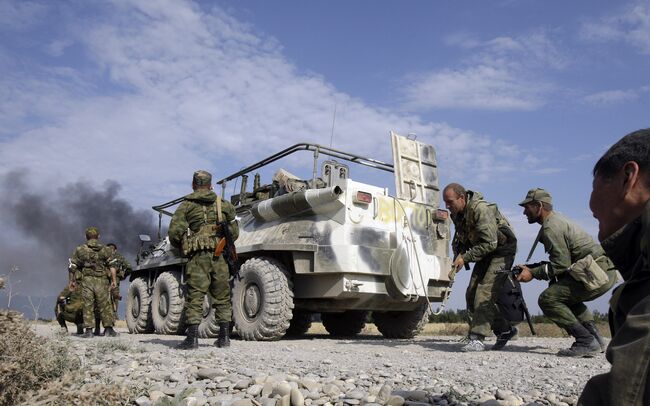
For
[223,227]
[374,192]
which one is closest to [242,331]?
[223,227]

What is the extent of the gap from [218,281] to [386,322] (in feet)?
12.4

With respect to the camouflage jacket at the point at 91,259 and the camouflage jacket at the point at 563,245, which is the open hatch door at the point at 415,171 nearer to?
the camouflage jacket at the point at 563,245

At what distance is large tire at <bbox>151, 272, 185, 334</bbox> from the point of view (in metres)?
9.96

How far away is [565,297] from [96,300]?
22.0 feet

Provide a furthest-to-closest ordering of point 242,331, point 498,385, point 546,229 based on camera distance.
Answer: point 242,331, point 546,229, point 498,385

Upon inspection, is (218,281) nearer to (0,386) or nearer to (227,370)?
(227,370)

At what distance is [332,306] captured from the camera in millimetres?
8398

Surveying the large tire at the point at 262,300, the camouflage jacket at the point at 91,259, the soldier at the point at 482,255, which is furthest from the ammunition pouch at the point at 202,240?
the camouflage jacket at the point at 91,259

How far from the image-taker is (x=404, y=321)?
9383 millimetres

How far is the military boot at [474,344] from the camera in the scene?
6359 mm

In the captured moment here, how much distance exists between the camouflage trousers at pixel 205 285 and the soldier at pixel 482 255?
2.47 m

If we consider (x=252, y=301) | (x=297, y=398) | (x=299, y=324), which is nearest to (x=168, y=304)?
(x=299, y=324)

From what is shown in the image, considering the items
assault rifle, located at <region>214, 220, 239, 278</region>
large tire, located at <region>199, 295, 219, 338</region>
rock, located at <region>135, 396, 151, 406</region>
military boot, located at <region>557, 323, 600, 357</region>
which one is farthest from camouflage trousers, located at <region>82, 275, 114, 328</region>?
military boot, located at <region>557, 323, 600, 357</region>

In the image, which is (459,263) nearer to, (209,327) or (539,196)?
(539,196)
